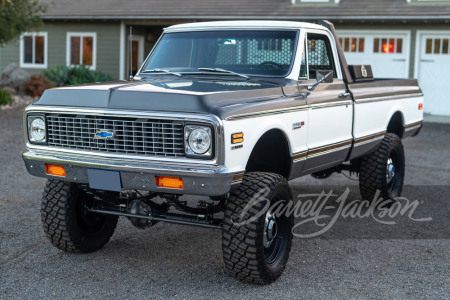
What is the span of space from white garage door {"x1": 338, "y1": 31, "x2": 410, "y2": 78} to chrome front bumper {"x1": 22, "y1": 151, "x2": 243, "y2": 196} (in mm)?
14653

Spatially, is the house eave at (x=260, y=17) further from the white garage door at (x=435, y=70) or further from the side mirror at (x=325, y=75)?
the side mirror at (x=325, y=75)

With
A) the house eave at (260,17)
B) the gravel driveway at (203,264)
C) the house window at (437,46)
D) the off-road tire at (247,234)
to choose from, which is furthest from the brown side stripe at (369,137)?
the house window at (437,46)

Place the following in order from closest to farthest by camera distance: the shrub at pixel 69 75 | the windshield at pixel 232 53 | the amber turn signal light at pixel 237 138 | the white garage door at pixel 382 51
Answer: the amber turn signal light at pixel 237 138 → the windshield at pixel 232 53 → the white garage door at pixel 382 51 → the shrub at pixel 69 75

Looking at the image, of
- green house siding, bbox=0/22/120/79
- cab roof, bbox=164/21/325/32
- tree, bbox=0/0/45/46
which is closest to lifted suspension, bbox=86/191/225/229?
cab roof, bbox=164/21/325/32

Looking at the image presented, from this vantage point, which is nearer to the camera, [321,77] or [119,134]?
[119,134]

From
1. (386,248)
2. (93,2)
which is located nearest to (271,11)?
(93,2)

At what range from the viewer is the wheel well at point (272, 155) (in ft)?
16.7

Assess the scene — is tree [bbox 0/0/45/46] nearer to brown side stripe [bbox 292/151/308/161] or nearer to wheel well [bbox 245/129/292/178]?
wheel well [bbox 245/129/292/178]

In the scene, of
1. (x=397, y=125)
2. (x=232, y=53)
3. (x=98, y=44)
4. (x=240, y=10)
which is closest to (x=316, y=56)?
(x=232, y=53)

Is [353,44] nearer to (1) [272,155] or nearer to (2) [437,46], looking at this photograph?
(2) [437,46]

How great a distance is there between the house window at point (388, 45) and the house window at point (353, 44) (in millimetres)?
375

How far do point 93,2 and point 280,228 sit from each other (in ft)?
63.7

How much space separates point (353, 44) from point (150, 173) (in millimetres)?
15247

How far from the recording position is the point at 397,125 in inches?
307
